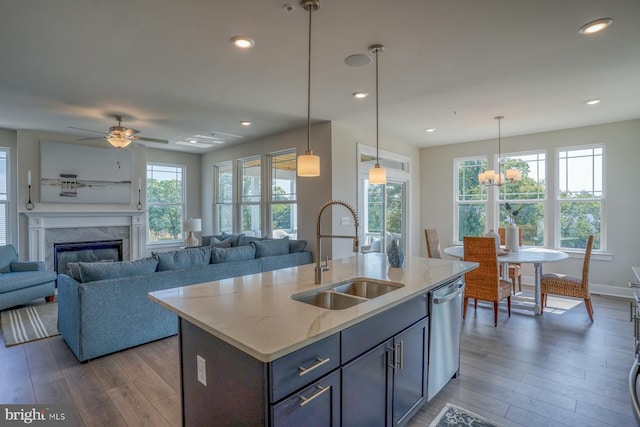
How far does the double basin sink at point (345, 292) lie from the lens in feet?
6.43

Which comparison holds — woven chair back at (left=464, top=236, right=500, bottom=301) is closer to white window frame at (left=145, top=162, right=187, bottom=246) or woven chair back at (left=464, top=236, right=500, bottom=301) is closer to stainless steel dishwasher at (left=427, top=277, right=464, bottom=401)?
Answer: stainless steel dishwasher at (left=427, top=277, right=464, bottom=401)

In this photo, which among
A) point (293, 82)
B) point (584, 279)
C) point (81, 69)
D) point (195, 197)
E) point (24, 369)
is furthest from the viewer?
point (195, 197)

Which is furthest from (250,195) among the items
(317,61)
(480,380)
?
(480,380)

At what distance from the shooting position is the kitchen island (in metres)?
1.24

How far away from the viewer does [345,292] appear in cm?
221

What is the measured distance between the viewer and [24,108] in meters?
4.23

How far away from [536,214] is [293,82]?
4883mm

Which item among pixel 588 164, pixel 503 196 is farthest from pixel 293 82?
pixel 588 164

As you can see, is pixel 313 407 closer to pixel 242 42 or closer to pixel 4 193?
pixel 242 42

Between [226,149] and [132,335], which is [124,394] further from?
[226,149]

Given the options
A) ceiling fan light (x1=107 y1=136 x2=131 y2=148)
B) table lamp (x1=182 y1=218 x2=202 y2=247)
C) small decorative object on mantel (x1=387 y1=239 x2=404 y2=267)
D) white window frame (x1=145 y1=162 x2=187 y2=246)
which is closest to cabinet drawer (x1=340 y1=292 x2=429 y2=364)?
small decorative object on mantel (x1=387 y1=239 x2=404 y2=267)

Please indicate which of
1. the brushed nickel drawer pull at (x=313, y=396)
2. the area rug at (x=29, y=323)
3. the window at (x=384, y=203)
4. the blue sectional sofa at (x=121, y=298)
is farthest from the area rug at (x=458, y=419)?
the area rug at (x=29, y=323)

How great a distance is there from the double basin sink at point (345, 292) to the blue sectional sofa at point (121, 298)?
6.91ft

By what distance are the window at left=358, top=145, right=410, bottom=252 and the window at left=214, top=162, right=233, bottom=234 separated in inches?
117
